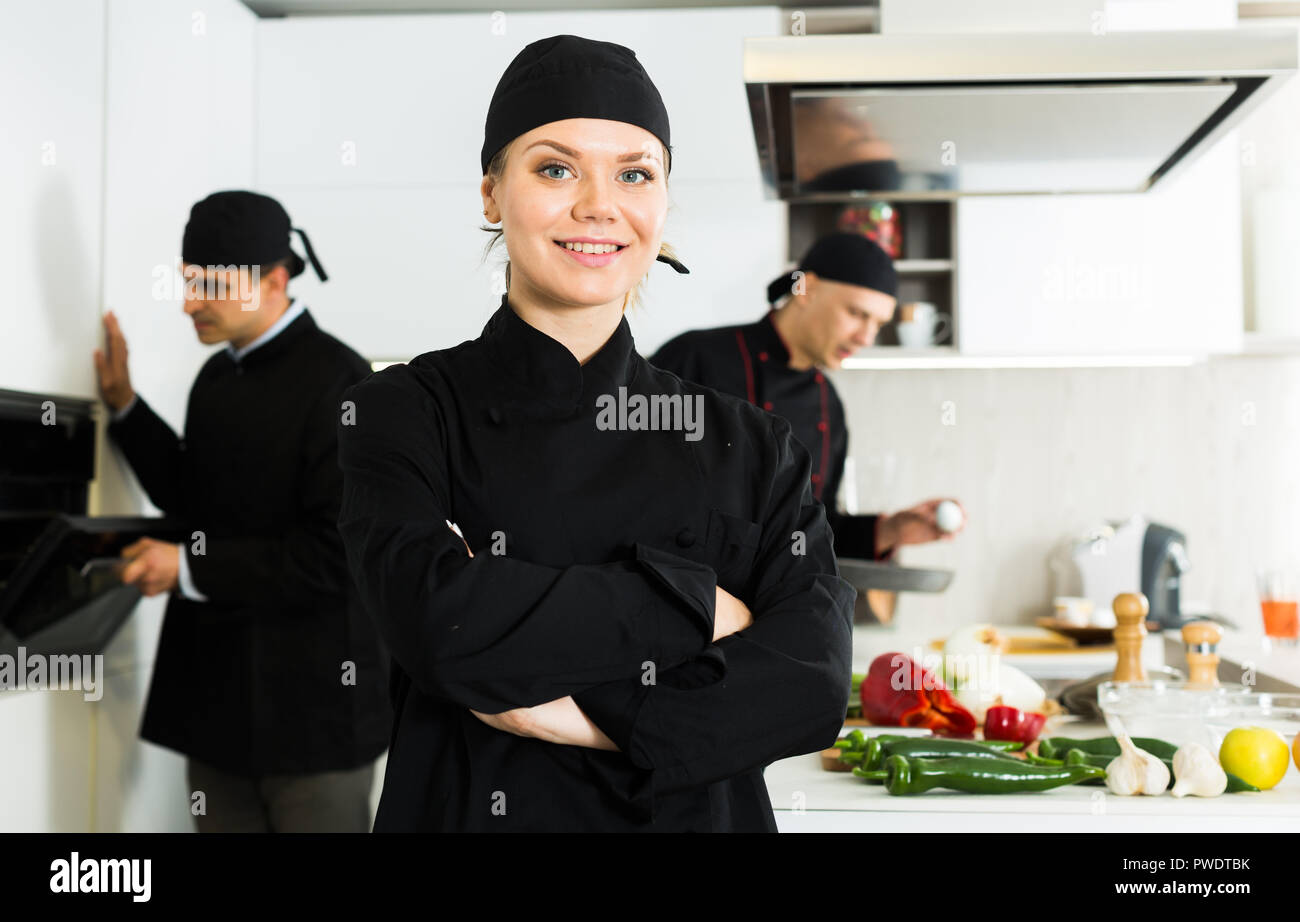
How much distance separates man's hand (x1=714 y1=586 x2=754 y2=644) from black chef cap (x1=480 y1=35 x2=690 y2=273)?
316mm

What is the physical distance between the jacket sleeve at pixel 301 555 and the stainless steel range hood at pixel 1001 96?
0.74m

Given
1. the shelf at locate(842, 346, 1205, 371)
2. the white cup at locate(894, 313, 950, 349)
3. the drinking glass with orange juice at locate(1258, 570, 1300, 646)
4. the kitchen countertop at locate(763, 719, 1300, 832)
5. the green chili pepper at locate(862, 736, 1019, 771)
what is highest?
the white cup at locate(894, 313, 950, 349)

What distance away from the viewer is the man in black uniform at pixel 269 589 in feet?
5.43

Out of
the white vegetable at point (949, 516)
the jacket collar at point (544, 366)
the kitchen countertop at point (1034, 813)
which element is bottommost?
the kitchen countertop at point (1034, 813)

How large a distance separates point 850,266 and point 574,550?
1.30 m

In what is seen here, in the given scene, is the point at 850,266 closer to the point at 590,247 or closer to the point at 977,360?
the point at 977,360

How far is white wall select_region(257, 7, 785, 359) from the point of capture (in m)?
2.38

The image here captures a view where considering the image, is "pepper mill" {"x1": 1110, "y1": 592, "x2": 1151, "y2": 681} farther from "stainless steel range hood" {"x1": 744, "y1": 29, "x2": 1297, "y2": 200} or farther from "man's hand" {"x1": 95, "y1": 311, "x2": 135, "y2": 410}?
"man's hand" {"x1": 95, "y1": 311, "x2": 135, "y2": 410}

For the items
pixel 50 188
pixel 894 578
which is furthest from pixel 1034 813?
pixel 50 188

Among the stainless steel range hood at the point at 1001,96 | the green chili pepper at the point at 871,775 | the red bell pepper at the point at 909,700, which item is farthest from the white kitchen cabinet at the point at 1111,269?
the green chili pepper at the point at 871,775

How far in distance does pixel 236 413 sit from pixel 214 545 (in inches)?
8.0
